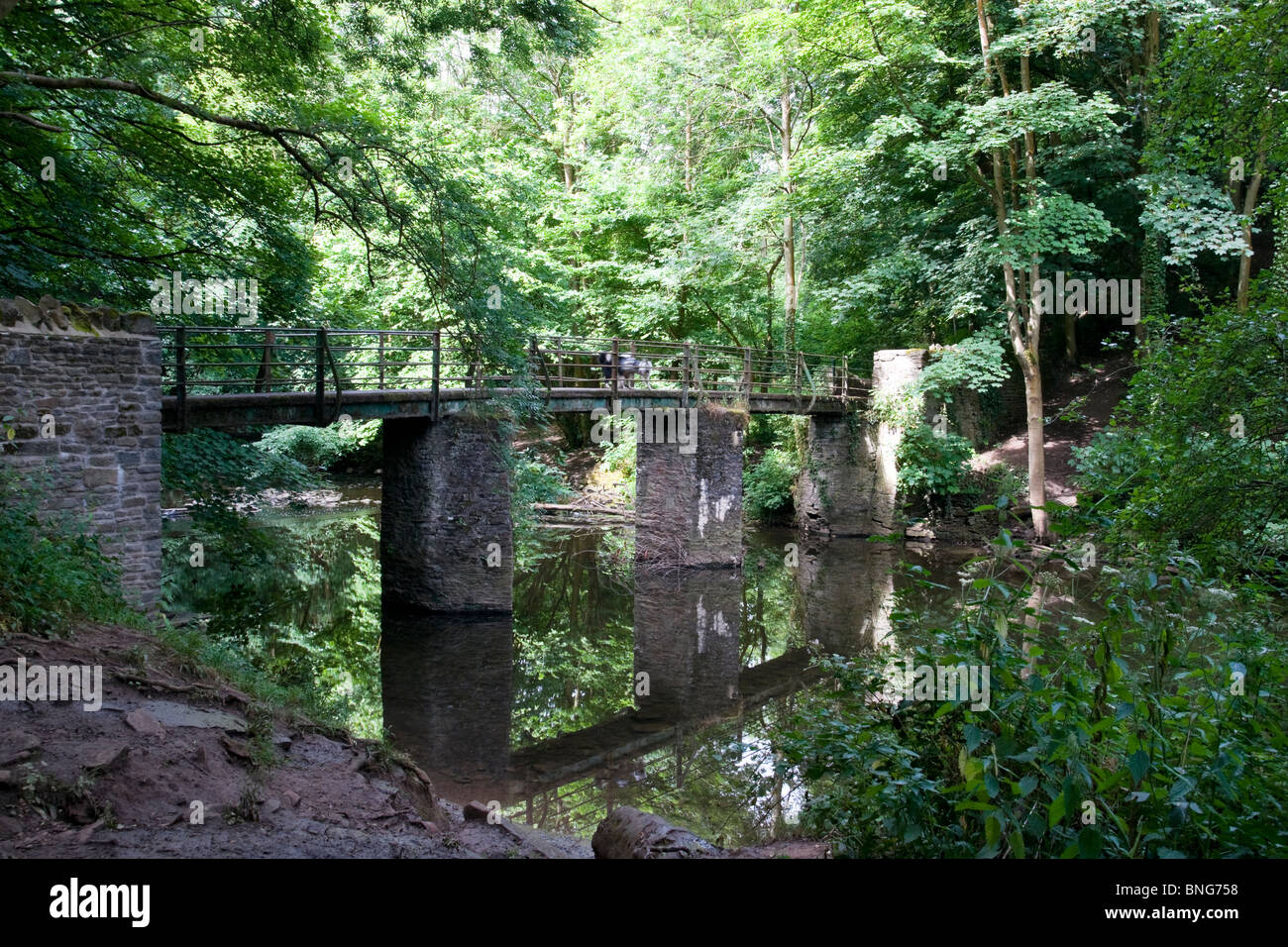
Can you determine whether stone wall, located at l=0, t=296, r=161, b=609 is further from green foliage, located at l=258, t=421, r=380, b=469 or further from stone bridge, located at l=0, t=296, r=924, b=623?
green foliage, located at l=258, t=421, r=380, b=469

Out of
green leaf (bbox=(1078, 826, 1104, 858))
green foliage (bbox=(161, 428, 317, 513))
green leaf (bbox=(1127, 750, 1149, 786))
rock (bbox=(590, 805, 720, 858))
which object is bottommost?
rock (bbox=(590, 805, 720, 858))

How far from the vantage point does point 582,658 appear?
11680 millimetres

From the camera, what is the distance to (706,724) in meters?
9.36

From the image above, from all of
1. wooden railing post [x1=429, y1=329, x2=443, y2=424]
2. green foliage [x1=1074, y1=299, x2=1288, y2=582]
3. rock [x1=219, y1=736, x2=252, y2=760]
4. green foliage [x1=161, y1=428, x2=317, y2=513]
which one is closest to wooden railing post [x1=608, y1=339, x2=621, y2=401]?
wooden railing post [x1=429, y1=329, x2=443, y2=424]

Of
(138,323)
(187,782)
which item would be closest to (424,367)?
(138,323)

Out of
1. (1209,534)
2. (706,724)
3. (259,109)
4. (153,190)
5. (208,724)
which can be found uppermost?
(259,109)

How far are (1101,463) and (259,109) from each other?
32.4 feet

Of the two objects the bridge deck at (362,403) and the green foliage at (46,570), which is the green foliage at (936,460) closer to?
the bridge deck at (362,403)

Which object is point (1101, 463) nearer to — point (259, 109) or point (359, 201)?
point (359, 201)

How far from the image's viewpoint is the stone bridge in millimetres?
7070

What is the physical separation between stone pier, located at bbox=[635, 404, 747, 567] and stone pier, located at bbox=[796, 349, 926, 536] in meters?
4.25

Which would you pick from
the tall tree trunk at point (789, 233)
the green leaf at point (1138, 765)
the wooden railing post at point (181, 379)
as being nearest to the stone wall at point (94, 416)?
the wooden railing post at point (181, 379)

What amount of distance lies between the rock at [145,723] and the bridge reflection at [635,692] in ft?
10.1
